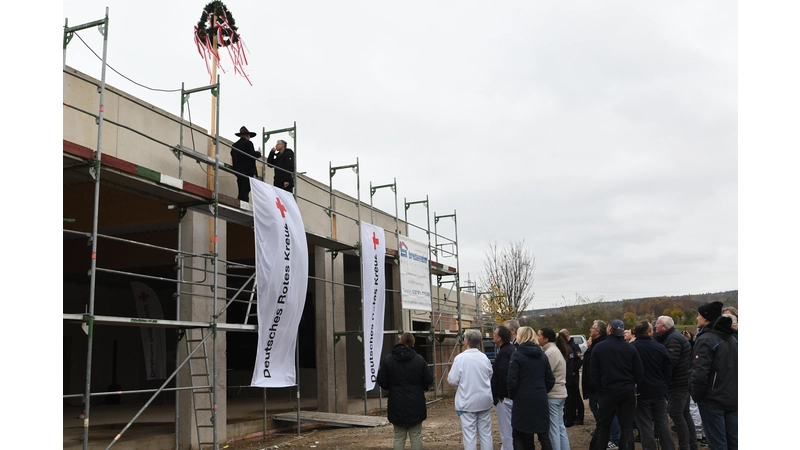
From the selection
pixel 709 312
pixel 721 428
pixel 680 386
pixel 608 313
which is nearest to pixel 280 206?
pixel 680 386

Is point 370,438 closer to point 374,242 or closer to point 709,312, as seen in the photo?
point 374,242

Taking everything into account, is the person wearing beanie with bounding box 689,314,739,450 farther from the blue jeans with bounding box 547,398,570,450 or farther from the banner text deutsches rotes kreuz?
the banner text deutsches rotes kreuz

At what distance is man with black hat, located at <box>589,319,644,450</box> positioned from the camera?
7215 millimetres

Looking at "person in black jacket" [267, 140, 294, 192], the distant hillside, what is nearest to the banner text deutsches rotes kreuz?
"person in black jacket" [267, 140, 294, 192]

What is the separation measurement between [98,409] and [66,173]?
386 inches

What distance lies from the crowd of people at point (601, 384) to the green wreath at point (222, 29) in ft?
26.1

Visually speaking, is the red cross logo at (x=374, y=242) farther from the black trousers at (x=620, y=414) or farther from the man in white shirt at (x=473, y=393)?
the black trousers at (x=620, y=414)

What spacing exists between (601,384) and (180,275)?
5.72 meters

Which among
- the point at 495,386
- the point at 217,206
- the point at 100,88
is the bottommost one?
the point at 495,386

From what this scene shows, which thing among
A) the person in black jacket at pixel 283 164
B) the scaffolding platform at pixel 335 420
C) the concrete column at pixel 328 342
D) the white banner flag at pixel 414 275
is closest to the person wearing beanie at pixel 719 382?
the scaffolding platform at pixel 335 420

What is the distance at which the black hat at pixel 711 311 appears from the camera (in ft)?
22.4

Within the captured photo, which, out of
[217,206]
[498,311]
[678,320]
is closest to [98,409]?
[217,206]

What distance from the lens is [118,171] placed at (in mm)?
7793

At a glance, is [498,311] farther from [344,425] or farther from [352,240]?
[344,425]
